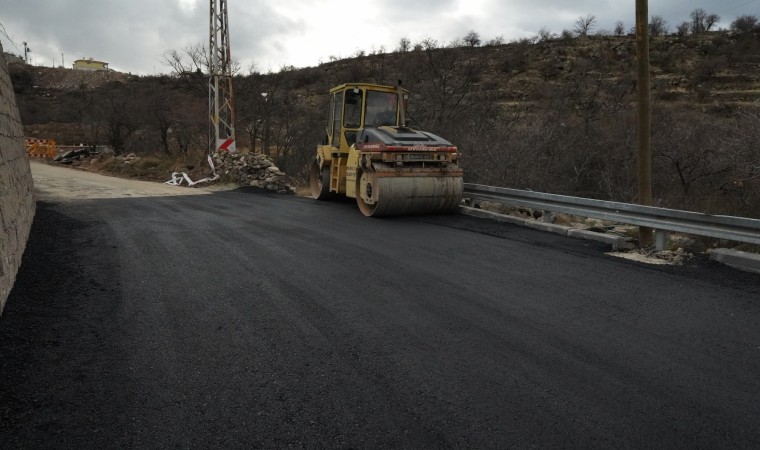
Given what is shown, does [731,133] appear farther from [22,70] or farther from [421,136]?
[22,70]

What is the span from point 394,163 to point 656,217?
16.8 feet

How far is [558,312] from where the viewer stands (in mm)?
4801

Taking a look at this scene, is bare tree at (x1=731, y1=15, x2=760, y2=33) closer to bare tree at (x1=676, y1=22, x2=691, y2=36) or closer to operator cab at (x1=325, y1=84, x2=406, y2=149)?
bare tree at (x1=676, y1=22, x2=691, y2=36)

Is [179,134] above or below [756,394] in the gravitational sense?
above

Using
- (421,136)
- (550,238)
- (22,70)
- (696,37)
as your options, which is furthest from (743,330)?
(22,70)

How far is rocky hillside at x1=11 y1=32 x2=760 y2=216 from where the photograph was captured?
52.4 feet

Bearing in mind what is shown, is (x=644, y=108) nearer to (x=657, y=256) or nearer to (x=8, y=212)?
(x=657, y=256)

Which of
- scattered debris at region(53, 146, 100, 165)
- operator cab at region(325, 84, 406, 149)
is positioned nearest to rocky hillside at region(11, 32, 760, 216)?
scattered debris at region(53, 146, 100, 165)

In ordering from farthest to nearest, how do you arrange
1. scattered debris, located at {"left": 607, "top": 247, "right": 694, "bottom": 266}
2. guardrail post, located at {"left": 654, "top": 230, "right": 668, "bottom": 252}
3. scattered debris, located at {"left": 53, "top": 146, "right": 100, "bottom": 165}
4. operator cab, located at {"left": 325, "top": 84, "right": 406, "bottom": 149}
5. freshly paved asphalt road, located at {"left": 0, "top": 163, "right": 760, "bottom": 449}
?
scattered debris, located at {"left": 53, "top": 146, "right": 100, "bottom": 165} < operator cab, located at {"left": 325, "top": 84, "right": 406, "bottom": 149} < guardrail post, located at {"left": 654, "top": 230, "right": 668, "bottom": 252} < scattered debris, located at {"left": 607, "top": 247, "right": 694, "bottom": 266} < freshly paved asphalt road, located at {"left": 0, "top": 163, "right": 760, "bottom": 449}

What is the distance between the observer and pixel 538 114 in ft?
90.5

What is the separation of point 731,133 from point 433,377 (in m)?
16.2

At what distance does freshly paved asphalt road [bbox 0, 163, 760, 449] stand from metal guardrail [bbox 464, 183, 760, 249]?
48 centimetres

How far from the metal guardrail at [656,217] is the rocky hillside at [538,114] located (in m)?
4.42

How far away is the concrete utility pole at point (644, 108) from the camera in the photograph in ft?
25.4
